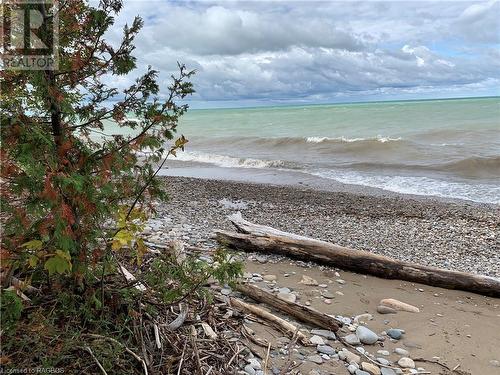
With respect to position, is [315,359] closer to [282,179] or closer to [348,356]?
[348,356]

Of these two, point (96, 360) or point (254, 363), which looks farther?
point (254, 363)

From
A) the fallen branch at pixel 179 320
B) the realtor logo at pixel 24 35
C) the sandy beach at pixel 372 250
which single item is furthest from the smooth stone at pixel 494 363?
the realtor logo at pixel 24 35

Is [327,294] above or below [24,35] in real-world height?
below

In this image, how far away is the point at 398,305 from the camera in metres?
5.40

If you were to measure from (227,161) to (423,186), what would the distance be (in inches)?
468

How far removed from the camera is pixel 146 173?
308 centimetres

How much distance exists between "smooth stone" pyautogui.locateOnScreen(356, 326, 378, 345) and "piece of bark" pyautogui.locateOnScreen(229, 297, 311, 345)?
0.74 m

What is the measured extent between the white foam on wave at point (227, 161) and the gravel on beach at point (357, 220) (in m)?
7.05

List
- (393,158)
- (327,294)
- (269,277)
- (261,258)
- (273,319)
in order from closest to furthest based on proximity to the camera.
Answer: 1. (273,319)
2. (327,294)
3. (269,277)
4. (261,258)
5. (393,158)

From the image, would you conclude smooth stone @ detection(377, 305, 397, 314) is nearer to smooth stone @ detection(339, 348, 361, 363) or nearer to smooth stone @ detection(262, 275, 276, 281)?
smooth stone @ detection(339, 348, 361, 363)

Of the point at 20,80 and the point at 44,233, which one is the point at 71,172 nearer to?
the point at 44,233

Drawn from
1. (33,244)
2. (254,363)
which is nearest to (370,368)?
(254,363)

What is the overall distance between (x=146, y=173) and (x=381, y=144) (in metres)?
24.6

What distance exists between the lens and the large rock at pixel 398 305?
5.36 m
